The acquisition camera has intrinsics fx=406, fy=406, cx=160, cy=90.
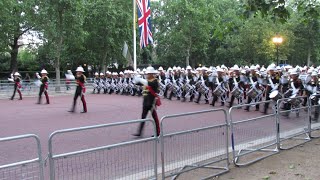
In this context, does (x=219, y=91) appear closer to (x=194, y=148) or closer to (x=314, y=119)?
(x=314, y=119)

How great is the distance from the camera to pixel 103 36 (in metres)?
39.5

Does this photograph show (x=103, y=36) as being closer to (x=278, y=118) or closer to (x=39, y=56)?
(x=39, y=56)

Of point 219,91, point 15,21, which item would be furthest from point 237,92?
point 15,21

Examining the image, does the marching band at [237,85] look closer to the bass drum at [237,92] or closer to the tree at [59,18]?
the bass drum at [237,92]

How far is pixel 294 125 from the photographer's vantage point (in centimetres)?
914

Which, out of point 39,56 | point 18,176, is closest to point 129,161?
point 18,176

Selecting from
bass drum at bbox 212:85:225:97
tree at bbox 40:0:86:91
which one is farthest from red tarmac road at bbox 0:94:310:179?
tree at bbox 40:0:86:91

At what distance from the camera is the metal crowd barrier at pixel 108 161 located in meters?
4.77

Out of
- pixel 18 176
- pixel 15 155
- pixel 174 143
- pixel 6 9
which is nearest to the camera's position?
pixel 18 176

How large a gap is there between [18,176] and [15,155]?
9.01ft

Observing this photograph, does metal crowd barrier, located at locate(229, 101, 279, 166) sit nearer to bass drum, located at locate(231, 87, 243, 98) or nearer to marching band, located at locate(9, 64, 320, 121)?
marching band, located at locate(9, 64, 320, 121)

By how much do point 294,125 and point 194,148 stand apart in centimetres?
360

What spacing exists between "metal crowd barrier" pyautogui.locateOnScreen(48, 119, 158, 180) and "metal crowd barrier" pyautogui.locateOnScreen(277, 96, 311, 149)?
3.57 metres

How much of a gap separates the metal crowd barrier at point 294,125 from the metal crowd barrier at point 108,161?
140 inches
